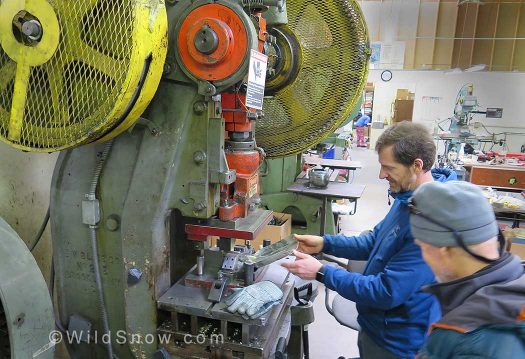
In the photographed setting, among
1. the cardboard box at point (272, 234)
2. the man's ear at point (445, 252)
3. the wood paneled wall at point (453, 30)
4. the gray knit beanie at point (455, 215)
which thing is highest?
the wood paneled wall at point (453, 30)

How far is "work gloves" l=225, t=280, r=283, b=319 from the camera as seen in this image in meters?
1.27

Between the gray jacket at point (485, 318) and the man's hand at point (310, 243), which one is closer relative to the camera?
the gray jacket at point (485, 318)

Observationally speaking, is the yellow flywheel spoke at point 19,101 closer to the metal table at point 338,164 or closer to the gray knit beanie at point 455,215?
the gray knit beanie at point 455,215

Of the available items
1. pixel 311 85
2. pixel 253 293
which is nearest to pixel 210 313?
pixel 253 293

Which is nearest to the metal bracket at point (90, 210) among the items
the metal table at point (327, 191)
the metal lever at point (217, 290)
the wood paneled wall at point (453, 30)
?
the metal lever at point (217, 290)

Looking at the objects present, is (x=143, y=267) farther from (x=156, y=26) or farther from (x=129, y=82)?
(x=156, y=26)

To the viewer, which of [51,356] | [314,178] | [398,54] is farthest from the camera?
[398,54]

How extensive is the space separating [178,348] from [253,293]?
325mm

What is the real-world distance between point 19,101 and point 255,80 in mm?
677

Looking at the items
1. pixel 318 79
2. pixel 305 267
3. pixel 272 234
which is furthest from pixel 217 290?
pixel 272 234

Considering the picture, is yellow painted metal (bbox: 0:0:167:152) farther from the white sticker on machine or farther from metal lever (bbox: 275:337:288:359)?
metal lever (bbox: 275:337:288:359)

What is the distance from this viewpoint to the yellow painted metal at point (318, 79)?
173cm

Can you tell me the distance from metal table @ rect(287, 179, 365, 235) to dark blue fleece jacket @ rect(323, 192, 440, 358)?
181 centimetres

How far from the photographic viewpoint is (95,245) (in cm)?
143
